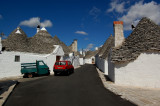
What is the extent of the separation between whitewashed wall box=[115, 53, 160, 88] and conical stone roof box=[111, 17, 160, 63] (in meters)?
0.41

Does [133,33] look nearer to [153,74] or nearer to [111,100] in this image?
[153,74]

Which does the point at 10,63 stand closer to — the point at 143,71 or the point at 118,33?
the point at 118,33

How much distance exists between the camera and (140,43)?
10.4 m

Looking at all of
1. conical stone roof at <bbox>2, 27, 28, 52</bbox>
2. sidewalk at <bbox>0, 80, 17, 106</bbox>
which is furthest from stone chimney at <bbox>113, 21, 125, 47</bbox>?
conical stone roof at <bbox>2, 27, 28, 52</bbox>

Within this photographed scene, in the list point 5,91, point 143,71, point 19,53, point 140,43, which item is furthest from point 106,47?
point 5,91

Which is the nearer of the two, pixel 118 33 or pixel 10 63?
pixel 118 33

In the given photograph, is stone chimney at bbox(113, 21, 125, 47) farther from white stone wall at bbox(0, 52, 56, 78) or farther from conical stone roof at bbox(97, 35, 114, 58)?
white stone wall at bbox(0, 52, 56, 78)

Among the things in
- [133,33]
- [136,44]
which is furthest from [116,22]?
[136,44]

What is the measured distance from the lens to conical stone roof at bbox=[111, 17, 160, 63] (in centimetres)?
977

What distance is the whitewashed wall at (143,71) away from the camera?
9516 mm

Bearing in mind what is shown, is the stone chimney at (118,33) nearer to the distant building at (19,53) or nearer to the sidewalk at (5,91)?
the sidewalk at (5,91)

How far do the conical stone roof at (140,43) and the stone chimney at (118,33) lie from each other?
1.54 ft

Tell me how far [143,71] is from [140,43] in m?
2.18

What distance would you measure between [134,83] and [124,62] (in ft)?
5.55
